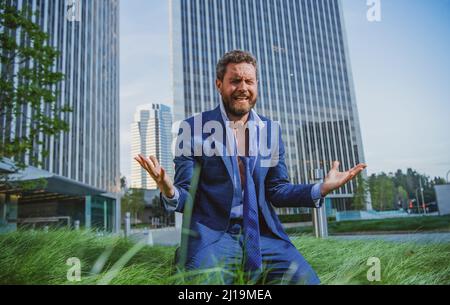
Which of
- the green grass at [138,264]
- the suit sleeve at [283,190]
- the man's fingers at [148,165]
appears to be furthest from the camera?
the suit sleeve at [283,190]

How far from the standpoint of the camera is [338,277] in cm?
123

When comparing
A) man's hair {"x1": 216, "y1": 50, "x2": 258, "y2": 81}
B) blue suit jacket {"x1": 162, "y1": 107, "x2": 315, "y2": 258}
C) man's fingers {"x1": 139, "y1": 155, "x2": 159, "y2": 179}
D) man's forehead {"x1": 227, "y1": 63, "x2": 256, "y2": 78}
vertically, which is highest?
man's hair {"x1": 216, "y1": 50, "x2": 258, "y2": 81}

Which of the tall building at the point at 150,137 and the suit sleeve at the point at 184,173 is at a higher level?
the tall building at the point at 150,137

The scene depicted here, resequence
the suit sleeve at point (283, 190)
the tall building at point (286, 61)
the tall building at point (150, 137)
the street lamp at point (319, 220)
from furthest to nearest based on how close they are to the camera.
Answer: the street lamp at point (319, 220) → the tall building at point (286, 61) → the tall building at point (150, 137) → the suit sleeve at point (283, 190)

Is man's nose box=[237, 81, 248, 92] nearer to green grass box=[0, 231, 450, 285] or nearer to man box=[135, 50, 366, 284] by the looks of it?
man box=[135, 50, 366, 284]

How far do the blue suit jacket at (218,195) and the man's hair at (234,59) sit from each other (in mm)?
336

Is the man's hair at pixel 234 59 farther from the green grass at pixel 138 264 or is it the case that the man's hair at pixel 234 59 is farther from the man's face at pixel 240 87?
the green grass at pixel 138 264

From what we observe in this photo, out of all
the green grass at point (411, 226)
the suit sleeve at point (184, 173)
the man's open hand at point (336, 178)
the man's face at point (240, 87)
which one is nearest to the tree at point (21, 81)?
the suit sleeve at point (184, 173)

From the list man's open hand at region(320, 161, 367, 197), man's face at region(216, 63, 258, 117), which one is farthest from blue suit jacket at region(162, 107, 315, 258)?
man's face at region(216, 63, 258, 117)

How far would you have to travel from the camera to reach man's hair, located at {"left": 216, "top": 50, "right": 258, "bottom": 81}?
1.47 meters

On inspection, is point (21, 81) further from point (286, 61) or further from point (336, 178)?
point (336, 178)

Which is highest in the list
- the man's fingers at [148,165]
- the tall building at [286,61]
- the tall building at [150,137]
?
the tall building at [286,61]

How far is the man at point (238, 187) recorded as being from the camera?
1205 millimetres
